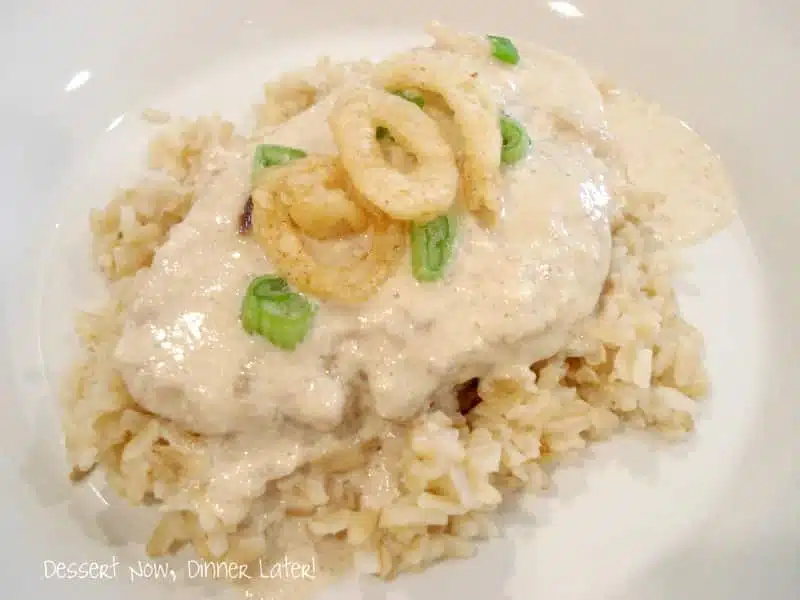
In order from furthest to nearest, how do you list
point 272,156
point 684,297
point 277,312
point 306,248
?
point 684,297 → point 272,156 → point 306,248 → point 277,312

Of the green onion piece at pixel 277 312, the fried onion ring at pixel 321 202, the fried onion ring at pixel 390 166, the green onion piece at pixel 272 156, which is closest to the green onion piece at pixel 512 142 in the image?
the fried onion ring at pixel 390 166

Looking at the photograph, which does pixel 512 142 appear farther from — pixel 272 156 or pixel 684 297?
pixel 684 297

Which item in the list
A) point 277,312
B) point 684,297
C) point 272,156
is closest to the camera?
point 277,312

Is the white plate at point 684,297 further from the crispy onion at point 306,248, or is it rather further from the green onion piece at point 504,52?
the crispy onion at point 306,248

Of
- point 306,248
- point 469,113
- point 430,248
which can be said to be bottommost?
point 306,248

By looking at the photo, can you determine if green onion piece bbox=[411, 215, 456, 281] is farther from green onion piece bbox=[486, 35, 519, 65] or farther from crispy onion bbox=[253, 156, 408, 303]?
green onion piece bbox=[486, 35, 519, 65]

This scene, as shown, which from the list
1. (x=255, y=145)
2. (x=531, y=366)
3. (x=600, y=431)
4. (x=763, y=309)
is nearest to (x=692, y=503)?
(x=600, y=431)

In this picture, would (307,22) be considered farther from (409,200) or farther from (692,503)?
(692,503)

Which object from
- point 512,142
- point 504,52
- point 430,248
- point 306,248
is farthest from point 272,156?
point 504,52
